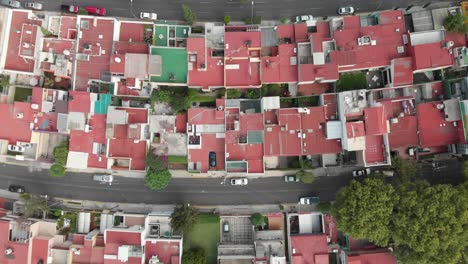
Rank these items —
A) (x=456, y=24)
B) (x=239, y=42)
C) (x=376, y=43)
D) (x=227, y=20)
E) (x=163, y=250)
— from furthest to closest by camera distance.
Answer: (x=227, y=20) < (x=163, y=250) < (x=376, y=43) < (x=239, y=42) < (x=456, y=24)

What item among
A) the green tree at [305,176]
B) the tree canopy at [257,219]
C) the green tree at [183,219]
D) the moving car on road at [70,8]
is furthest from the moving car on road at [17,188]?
the green tree at [305,176]

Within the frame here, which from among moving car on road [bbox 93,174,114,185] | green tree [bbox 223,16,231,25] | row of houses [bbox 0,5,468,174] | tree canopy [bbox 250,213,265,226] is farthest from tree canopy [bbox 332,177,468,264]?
moving car on road [bbox 93,174,114,185]

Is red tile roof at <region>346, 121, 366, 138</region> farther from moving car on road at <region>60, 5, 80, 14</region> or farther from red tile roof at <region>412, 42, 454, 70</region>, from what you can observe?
moving car on road at <region>60, 5, 80, 14</region>

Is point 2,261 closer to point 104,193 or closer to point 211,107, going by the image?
point 104,193

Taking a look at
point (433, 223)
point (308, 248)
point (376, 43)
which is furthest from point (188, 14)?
point (433, 223)

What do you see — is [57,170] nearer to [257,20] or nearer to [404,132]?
[257,20]

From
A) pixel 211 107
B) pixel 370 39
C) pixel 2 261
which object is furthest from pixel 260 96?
pixel 2 261
